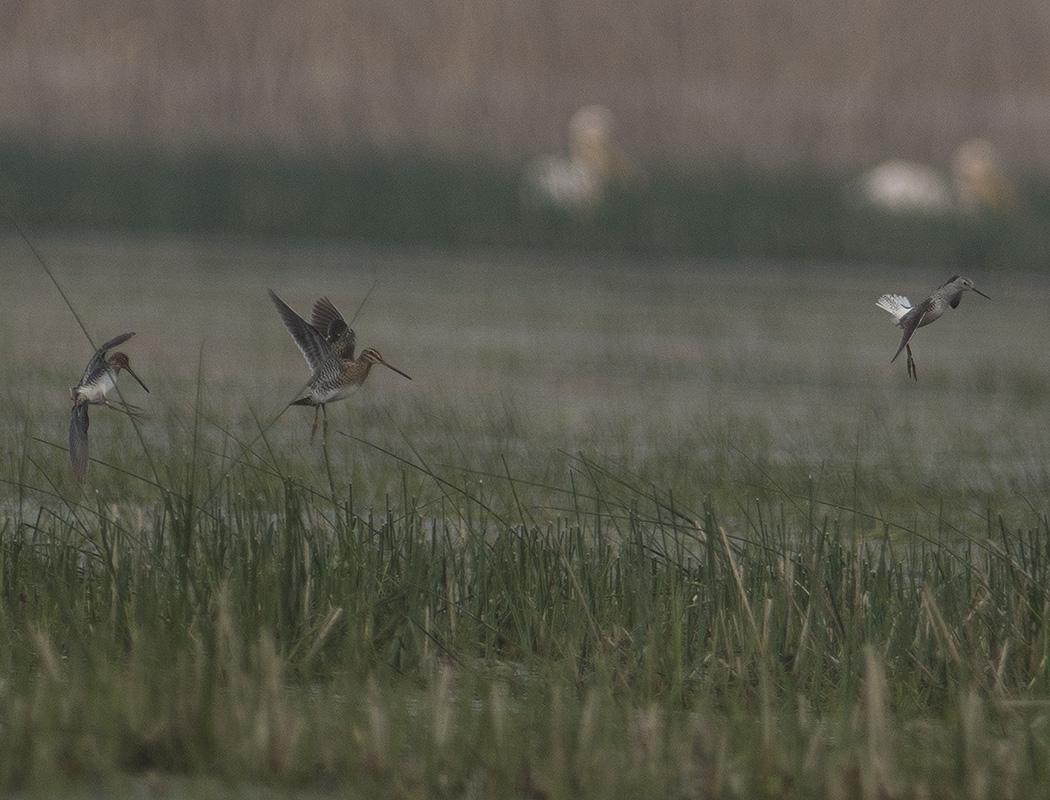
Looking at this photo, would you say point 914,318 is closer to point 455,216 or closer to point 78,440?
point 78,440

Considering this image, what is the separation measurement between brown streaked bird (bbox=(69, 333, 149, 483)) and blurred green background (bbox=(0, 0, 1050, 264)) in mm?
22275

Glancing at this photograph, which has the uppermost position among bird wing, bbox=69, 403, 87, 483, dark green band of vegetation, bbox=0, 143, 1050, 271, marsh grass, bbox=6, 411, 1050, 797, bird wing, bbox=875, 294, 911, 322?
dark green band of vegetation, bbox=0, 143, 1050, 271

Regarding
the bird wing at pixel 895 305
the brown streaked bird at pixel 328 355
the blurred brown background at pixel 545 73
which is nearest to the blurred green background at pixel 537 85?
the blurred brown background at pixel 545 73

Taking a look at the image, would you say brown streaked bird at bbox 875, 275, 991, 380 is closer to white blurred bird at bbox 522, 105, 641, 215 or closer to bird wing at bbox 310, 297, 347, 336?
bird wing at bbox 310, 297, 347, 336

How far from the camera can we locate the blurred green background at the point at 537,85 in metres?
39.5

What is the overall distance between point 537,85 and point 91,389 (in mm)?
52910

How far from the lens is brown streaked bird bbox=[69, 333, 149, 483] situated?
4.36 metres

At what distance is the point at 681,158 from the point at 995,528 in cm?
3705

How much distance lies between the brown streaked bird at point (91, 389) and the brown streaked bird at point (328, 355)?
0.45 metres

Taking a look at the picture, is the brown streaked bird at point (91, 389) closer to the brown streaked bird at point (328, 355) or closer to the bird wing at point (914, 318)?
the brown streaked bird at point (328, 355)

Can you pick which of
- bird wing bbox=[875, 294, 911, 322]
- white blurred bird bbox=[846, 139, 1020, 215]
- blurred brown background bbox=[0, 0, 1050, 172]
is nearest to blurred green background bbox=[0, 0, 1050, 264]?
blurred brown background bbox=[0, 0, 1050, 172]

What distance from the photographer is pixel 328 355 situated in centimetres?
501

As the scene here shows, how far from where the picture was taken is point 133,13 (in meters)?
56.3

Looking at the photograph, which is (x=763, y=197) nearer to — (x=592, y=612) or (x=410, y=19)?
(x=592, y=612)
